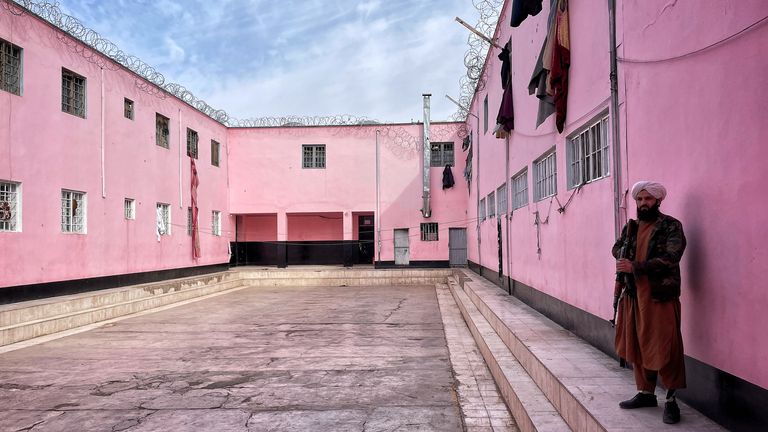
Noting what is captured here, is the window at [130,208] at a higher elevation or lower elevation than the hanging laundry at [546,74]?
lower

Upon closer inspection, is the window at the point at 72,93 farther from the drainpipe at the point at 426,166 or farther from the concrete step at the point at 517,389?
the drainpipe at the point at 426,166

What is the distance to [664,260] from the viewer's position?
3.00 meters

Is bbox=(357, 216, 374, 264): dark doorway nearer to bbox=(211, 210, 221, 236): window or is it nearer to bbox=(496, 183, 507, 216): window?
bbox=(211, 210, 221, 236): window

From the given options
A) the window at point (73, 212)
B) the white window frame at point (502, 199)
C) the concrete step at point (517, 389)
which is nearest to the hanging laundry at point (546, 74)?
the concrete step at point (517, 389)

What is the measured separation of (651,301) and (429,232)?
1863 cm

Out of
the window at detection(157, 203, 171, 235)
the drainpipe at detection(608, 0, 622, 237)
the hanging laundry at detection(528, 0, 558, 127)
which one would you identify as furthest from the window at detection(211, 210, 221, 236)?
the drainpipe at detection(608, 0, 622, 237)

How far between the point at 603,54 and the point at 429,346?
A: 476cm

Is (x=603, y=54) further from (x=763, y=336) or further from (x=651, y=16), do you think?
(x=763, y=336)

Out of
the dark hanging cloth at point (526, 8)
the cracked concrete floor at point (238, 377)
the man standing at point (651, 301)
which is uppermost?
the dark hanging cloth at point (526, 8)

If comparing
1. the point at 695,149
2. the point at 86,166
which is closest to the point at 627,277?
the point at 695,149

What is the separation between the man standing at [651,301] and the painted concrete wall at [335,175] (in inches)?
722

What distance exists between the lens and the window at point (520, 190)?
926 cm

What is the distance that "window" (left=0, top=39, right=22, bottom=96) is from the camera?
9.80 m

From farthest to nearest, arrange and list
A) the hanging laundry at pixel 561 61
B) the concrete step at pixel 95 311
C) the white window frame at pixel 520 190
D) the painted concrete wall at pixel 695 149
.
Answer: the white window frame at pixel 520 190, the concrete step at pixel 95 311, the hanging laundry at pixel 561 61, the painted concrete wall at pixel 695 149
